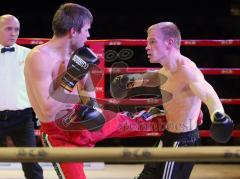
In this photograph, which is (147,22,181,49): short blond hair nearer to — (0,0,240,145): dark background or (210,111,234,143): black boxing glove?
(210,111,234,143): black boxing glove

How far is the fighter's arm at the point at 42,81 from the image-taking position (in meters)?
1.85

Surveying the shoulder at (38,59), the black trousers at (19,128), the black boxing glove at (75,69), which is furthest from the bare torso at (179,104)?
the black trousers at (19,128)

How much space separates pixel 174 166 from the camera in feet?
6.68

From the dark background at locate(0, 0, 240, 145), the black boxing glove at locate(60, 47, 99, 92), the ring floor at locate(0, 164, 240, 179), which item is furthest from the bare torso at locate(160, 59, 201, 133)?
the dark background at locate(0, 0, 240, 145)

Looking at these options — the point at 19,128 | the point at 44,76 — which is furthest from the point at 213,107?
the point at 19,128

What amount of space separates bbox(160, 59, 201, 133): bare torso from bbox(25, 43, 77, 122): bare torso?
42 cm

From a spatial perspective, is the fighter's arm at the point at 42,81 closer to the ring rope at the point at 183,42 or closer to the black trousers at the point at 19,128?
the black trousers at the point at 19,128

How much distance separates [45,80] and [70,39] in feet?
0.63

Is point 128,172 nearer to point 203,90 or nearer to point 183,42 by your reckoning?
point 183,42

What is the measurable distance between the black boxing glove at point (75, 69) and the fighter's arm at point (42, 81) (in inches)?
2.4

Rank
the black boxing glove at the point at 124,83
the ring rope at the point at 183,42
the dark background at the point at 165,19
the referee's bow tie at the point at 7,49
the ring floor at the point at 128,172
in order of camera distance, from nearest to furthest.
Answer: the black boxing glove at the point at 124,83
the referee's bow tie at the point at 7,49
the ring floor at the point at 128,172
the ring rope at the point at 183,42
the dark background at the point at 165,19

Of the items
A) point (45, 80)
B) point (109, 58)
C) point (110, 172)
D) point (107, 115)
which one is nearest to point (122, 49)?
point (109, 58)

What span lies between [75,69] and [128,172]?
1.91m

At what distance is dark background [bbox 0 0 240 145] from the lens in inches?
186
